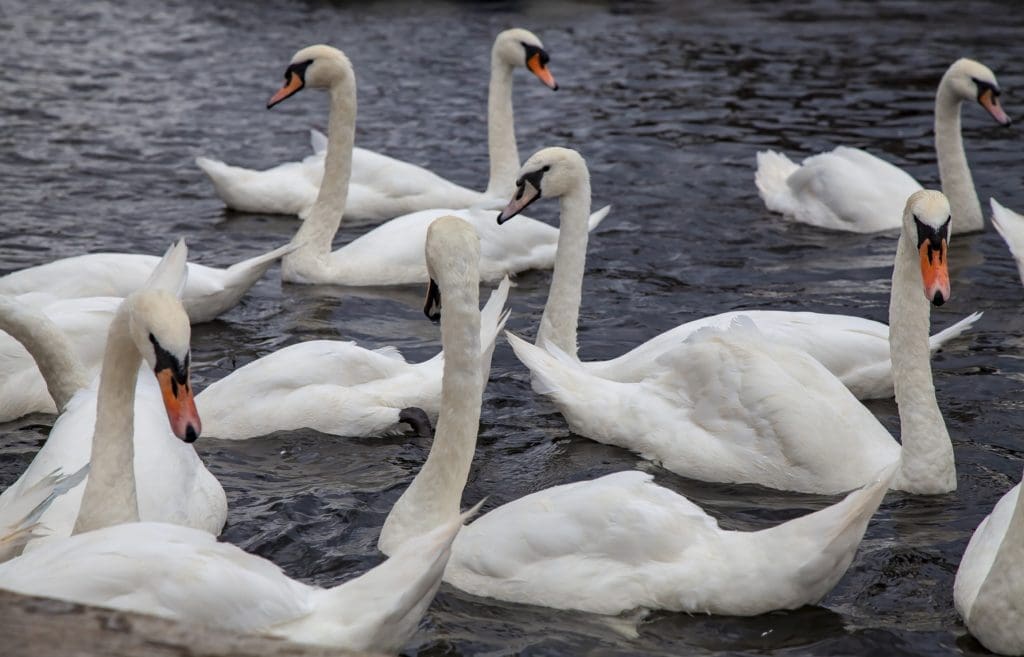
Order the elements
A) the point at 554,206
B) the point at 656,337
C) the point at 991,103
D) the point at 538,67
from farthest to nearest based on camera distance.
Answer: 1. the point at 554,206
2. the point at 538,67
3. the point at 991,103
4. the point at 656,337

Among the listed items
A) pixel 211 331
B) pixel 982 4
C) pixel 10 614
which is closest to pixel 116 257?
pixel 211 331

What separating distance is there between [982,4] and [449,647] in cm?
1788

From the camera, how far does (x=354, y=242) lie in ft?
33.5

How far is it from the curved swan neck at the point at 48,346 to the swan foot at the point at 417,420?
1.46m

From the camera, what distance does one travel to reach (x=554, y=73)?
16812 millimetres

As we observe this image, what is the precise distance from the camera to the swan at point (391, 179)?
11594mm

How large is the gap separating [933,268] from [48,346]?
377 cm

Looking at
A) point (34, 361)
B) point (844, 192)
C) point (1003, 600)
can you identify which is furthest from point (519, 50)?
point (1003, 600)

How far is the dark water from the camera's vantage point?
5.88 meters

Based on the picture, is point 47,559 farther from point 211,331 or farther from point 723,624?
point 211,331

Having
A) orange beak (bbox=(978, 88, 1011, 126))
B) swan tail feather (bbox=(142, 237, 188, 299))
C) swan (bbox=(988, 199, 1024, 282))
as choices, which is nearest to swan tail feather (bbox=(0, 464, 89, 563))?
swan tail feather (bbox=(142, 237, 188, 299))

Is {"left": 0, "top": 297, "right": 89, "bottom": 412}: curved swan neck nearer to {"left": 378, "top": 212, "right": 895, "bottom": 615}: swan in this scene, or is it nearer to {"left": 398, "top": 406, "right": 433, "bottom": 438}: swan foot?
{"left": 398, "top": 406, "right": 433, "bottom": 438}: swan foot

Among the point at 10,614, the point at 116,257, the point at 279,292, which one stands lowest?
the point at 279,292

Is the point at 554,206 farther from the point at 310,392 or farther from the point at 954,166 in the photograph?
the point at 310,392
